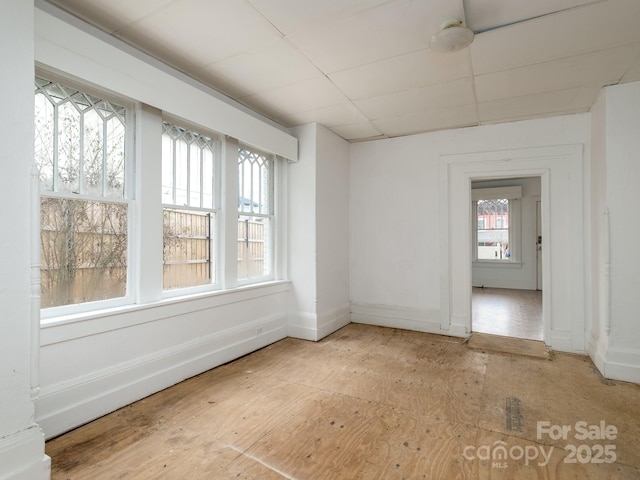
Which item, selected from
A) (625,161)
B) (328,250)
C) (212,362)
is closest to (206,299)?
(212,362)

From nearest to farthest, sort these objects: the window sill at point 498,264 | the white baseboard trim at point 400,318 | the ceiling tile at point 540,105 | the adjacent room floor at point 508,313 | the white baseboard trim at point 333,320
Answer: the ceiling tile at point 540,105 → the white baseboard trim at point 333,320 → the white baseboard trim at point 400,318 → the adjacent room floor at point 508,313 → the window sill at point 498,264

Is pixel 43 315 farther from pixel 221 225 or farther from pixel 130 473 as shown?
pixel 221 225

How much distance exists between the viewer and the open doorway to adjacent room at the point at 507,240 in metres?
7.95

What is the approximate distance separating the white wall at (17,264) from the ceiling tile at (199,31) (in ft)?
2.53

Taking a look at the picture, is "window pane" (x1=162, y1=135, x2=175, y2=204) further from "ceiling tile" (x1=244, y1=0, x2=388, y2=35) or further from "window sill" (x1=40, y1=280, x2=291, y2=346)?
"ceiling tile" (x1=244, y1=0, x2=388, y2=35)

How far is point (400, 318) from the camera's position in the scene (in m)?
4.77

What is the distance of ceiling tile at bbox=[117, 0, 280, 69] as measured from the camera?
85.5 inches

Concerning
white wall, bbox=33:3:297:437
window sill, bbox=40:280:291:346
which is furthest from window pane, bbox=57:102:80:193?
window sill, bbox=40:280:291:346

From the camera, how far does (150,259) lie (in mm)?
2766

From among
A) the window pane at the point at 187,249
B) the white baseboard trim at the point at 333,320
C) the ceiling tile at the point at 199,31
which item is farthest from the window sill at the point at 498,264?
the ceiling tile at the point at 199,31

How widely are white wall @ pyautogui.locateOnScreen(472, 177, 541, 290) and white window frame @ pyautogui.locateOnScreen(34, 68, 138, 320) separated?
7915mm

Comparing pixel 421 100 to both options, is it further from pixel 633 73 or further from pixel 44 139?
pixel 44 139

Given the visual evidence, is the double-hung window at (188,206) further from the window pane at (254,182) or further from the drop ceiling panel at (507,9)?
A: the drop ceiling panel at (507,9)

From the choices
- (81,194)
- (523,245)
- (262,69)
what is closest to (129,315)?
(81,194)
